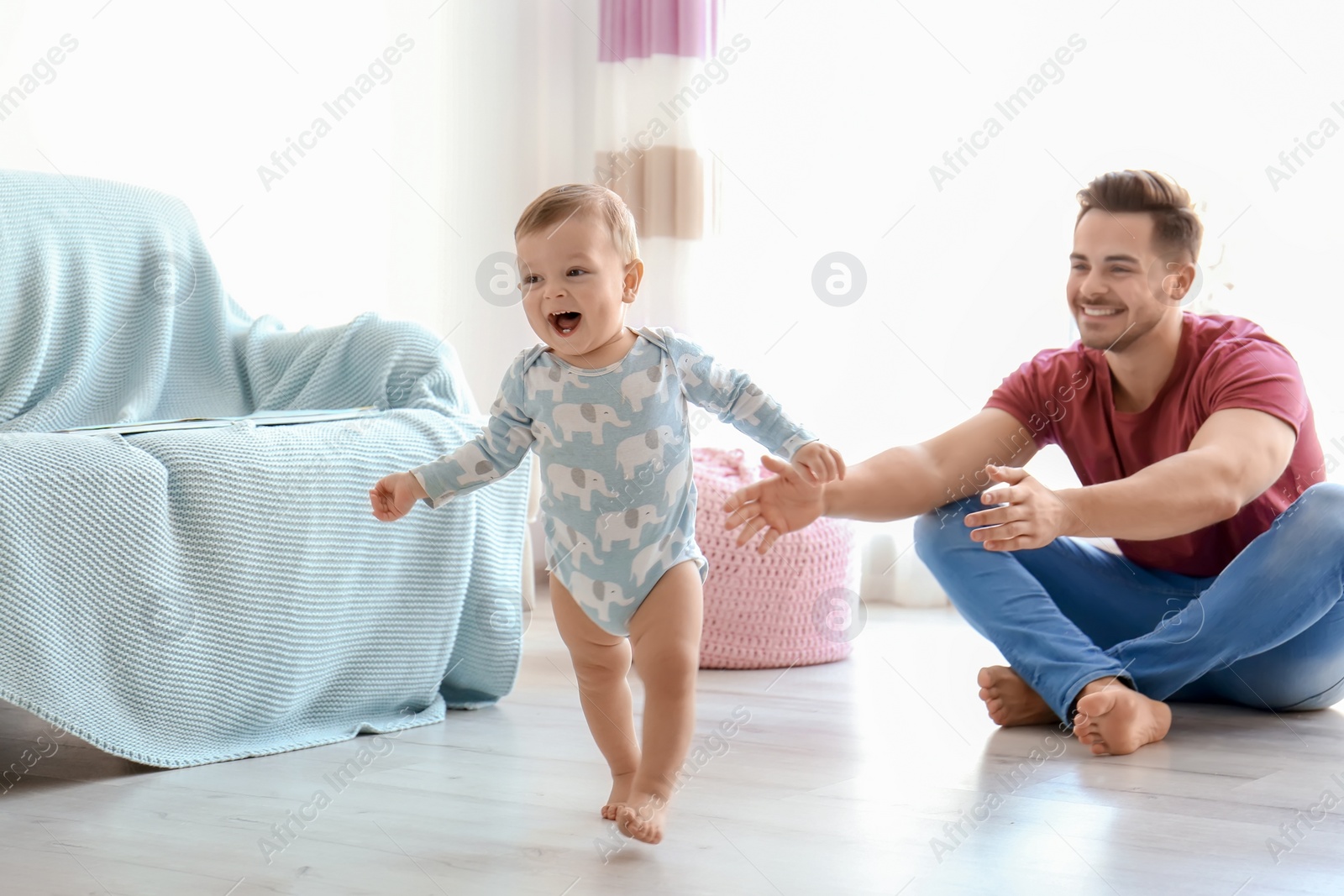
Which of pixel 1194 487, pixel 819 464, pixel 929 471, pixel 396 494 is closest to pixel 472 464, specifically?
pixel 396 494

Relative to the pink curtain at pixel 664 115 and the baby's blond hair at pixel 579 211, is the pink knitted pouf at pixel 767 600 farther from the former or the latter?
the baby's blond hair at pixel 579 211

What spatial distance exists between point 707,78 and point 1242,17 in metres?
1.03

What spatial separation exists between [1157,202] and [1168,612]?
0.54 metres

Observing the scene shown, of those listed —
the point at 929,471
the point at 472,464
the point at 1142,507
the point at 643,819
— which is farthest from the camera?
the point at 929,471

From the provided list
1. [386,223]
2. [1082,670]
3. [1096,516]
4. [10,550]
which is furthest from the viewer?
[386,223]

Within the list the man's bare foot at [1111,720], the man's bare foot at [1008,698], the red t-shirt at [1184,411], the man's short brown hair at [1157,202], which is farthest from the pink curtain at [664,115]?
the man's bare foot at [1111,720]

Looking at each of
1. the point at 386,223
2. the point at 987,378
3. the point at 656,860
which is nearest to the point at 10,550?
the point at 656,860

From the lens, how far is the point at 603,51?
2.77 meters

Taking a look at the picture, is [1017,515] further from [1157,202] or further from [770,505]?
[1157,202]

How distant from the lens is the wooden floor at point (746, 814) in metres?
1.08

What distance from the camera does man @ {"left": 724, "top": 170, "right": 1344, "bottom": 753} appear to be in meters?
1.47

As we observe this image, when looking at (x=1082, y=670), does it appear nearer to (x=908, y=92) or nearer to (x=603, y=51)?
(x=908, y=92)

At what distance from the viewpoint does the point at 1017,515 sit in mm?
1255

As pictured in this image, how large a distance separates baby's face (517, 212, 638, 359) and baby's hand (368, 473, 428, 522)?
0.62 ft
